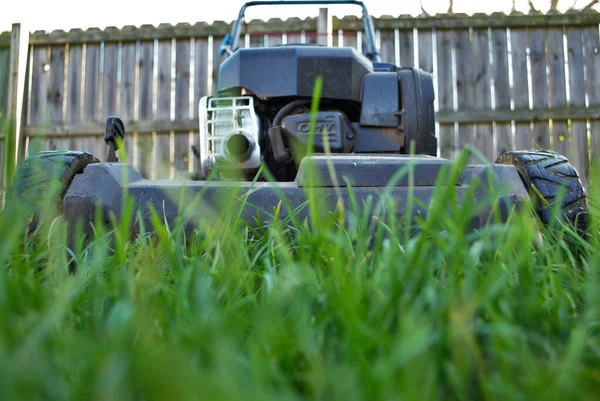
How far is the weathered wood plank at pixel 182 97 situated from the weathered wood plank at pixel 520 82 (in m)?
2.74

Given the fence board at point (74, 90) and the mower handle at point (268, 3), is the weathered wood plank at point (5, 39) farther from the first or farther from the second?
the mower handle at point (268, 3)

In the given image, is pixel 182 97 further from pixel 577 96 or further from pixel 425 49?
pixel 577 96

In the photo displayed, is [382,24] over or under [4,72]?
over

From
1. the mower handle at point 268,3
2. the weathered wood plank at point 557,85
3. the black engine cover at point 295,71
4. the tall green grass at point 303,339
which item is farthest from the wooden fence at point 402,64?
the tall green grass at point 303,339

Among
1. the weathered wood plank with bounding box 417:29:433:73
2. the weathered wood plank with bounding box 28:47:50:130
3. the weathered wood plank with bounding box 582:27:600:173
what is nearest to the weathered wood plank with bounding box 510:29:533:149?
the weathered wood plank with bounding box 582:27:600:173

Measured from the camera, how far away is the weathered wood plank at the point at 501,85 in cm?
521

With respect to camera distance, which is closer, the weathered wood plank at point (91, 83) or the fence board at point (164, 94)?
the fence board at point (164, 94)

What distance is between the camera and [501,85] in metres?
5.30

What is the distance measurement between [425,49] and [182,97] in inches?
83.5

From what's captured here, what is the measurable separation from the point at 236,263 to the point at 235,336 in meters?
0.27

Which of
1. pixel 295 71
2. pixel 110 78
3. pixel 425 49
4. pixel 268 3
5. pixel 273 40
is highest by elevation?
pixel 273 40

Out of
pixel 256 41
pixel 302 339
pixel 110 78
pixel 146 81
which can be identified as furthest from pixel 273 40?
pixel 302 339

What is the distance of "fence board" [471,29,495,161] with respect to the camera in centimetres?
521

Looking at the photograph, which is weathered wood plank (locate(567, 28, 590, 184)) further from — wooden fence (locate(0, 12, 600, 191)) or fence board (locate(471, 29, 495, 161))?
fence board (locate(471, 29, 495, 161))
